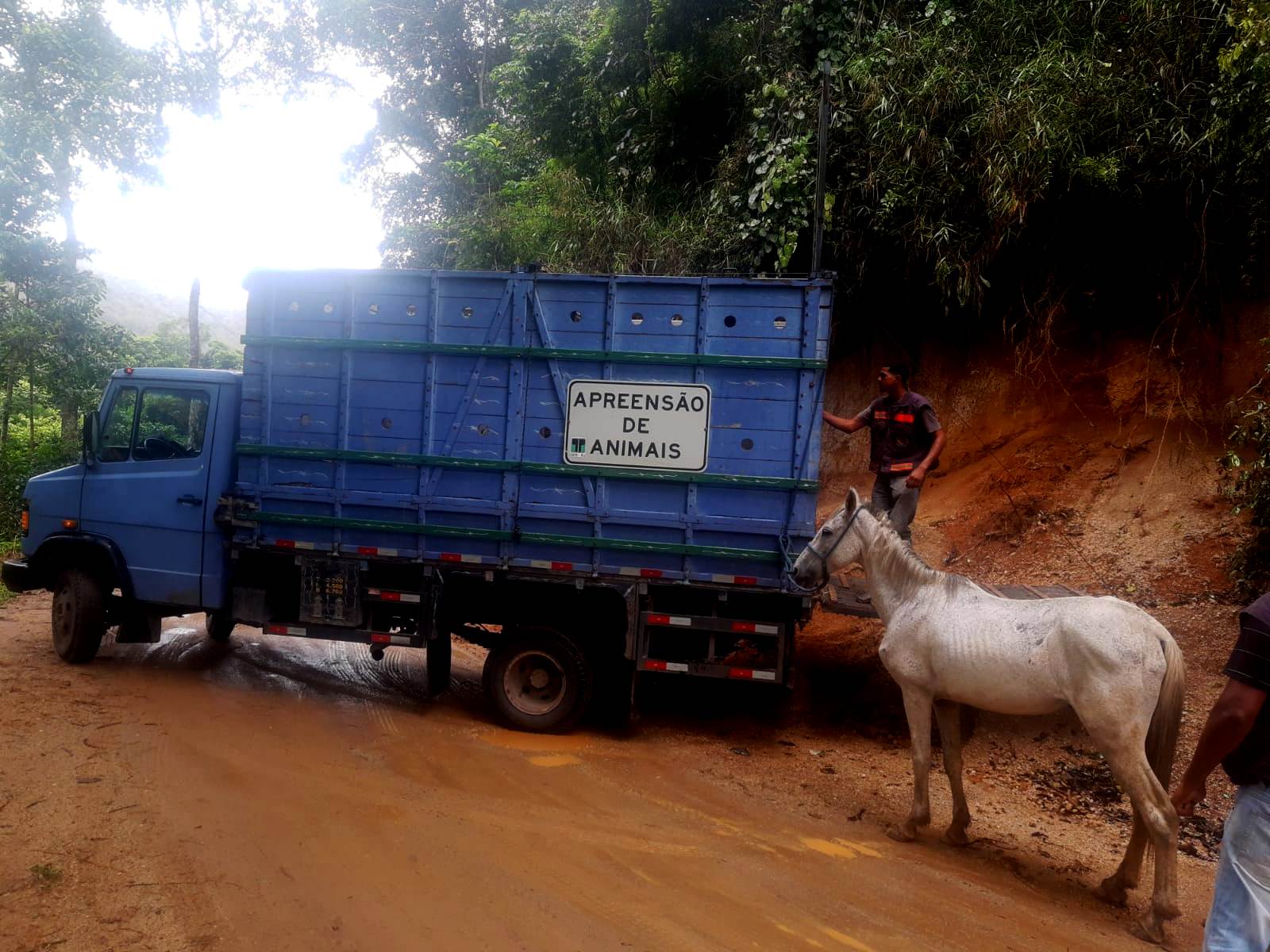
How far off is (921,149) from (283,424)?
6962mm

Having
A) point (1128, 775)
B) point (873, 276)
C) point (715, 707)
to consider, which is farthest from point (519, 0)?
point (1128, 775)

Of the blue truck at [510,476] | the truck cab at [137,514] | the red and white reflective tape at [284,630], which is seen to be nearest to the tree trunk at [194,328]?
the truck cab at [137,514]

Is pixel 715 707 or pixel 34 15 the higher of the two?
pixel 34 15

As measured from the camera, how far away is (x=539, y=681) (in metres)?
5.92

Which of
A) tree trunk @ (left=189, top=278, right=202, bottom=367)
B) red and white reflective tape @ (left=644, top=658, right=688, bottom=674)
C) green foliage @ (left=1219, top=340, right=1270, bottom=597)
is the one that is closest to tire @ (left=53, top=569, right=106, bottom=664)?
red and white reflective tape @ (left=644, top=658, right=688, bottom=674)

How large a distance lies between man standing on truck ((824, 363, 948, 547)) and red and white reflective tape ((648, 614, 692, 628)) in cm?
190

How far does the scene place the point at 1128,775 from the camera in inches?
149

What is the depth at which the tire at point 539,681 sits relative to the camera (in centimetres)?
579

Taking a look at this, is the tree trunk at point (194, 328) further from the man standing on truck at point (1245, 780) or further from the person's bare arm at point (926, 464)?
the man standing on truck at point (1245, 780)

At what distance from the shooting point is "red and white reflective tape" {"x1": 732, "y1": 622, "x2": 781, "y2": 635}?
Result: 5.50 meters

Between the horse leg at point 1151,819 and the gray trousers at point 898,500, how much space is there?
254 cm

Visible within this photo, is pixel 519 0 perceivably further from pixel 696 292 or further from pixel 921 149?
pixel 696 292

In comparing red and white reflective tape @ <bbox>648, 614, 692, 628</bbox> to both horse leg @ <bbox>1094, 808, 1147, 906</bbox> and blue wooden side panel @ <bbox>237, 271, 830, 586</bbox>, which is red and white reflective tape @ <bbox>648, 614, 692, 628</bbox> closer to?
blue wooden side panel @ <bbox>237, 271, 830, 586</bbox>

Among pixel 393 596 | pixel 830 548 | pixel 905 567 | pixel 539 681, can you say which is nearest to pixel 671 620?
pixel 539 681
